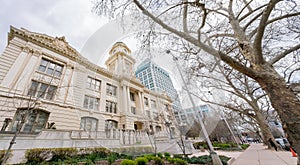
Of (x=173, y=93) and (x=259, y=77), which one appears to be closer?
(x=259, y=77)

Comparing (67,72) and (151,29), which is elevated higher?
(67,72)

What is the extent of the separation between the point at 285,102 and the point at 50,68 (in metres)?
14.8

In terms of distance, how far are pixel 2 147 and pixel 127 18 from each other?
7.67m

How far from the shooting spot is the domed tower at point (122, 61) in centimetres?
397

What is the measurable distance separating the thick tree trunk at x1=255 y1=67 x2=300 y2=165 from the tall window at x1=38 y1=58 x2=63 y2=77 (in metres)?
13.9

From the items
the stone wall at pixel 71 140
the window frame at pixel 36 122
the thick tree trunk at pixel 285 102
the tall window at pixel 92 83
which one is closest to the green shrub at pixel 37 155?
the stone wall at pixel 71 140

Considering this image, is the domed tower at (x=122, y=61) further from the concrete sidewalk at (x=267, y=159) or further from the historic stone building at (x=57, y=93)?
the concrete sidewalk at (x=267, y=159)

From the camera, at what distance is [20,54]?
9500 millimetres

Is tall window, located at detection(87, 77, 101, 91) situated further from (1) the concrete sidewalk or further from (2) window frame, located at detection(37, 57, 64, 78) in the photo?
(1) the concrete sidewalk

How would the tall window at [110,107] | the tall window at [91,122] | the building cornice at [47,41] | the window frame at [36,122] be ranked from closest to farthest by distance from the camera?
1. the tall window at [91,122]
2. the window frame at [36,122]
3. the building cornice at [47,41]
4. the tall window at [110,107]

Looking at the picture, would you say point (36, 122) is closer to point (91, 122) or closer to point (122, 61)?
point (91, 122)

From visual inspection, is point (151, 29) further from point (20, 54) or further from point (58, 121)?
point (20, 54)

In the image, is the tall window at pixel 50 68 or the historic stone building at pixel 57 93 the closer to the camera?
the historic stone building at pixel 57 93

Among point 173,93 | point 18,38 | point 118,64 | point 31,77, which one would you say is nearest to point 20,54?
point 18,38
